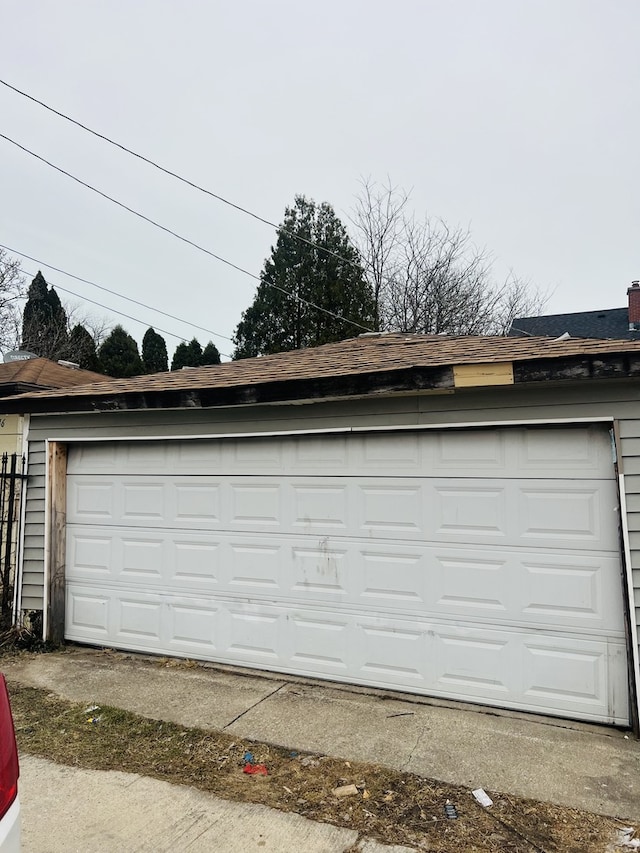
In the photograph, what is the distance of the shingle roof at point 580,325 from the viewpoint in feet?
57.4

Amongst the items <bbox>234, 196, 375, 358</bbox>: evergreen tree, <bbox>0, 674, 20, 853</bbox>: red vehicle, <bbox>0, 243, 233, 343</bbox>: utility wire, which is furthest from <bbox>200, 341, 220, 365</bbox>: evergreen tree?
<bbox>0, 674, 20, 853</bbox>: red vehicle

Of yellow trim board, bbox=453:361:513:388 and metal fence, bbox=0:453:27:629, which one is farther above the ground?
yellow trim board, bbox=453:361:513:388

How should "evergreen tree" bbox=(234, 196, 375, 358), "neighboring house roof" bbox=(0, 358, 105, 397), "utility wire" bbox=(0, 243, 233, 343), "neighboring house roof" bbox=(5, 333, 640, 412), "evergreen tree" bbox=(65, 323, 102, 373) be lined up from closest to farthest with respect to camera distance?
"neighboring house roof" bbox=(5, 333, 640, 412), "neighboring house roof" bbox=(0, 358, 105, 397), "utility wire" bbox=(0, 243, 233, 343), "evergreen tree" bbox=(234, 196, 375, 358), "evergreen tree" bbox=(65, 323, 102, 373)

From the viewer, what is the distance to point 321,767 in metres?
3.17

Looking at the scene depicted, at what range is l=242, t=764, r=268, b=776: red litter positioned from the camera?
123 inches

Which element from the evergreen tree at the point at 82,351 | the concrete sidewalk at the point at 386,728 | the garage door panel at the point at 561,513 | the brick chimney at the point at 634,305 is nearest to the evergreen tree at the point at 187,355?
the evergreen tree at the point at 82,351

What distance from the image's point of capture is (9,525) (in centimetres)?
588

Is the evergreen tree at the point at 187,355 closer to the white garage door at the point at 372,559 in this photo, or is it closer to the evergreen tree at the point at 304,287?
the evergreen tree at the point at 304,287

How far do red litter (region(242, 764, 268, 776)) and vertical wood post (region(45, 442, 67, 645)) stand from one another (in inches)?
129

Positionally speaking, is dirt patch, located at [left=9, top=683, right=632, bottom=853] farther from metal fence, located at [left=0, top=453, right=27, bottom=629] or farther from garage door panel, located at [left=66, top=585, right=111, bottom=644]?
metal fence, located at [left=0, top=453, right=27, bottom=629]

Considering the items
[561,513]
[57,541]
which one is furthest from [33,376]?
[561,513]

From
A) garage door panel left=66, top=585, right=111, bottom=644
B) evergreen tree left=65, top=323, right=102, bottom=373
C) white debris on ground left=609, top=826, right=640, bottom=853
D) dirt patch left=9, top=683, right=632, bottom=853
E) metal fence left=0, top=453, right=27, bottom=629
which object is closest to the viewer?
white debris on ground left=609, top=826, right=640, bottom=853

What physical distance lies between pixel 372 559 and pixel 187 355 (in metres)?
21.0

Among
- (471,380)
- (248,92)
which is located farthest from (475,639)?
(248,92)
